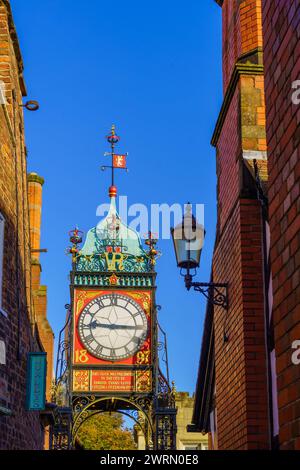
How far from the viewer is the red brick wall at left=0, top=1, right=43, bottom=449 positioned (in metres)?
10.9

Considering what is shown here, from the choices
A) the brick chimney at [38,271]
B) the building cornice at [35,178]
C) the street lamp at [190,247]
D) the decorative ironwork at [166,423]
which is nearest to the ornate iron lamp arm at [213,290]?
the street lamp at [190,247]

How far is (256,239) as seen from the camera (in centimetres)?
918

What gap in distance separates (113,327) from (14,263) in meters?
6.70

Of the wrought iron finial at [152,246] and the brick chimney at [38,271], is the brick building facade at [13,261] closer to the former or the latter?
the wrought iron finial at [152,246]

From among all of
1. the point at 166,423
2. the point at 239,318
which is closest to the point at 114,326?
the point at 166,423

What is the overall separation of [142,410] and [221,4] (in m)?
9.46

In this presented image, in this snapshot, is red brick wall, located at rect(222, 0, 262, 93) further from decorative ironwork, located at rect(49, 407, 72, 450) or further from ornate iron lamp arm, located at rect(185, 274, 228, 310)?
decorative ironwork, located at rect(49, 407, 72, 450)

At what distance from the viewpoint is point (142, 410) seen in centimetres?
1817

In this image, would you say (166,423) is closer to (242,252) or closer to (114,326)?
(114,326)

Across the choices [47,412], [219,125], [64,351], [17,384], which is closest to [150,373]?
[64,351]

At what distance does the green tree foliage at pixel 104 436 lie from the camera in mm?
38875

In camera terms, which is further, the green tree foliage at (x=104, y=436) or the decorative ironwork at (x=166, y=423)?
the green tree foliage at (x=104, y=436)

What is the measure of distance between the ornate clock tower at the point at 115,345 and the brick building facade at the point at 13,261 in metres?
4.04
